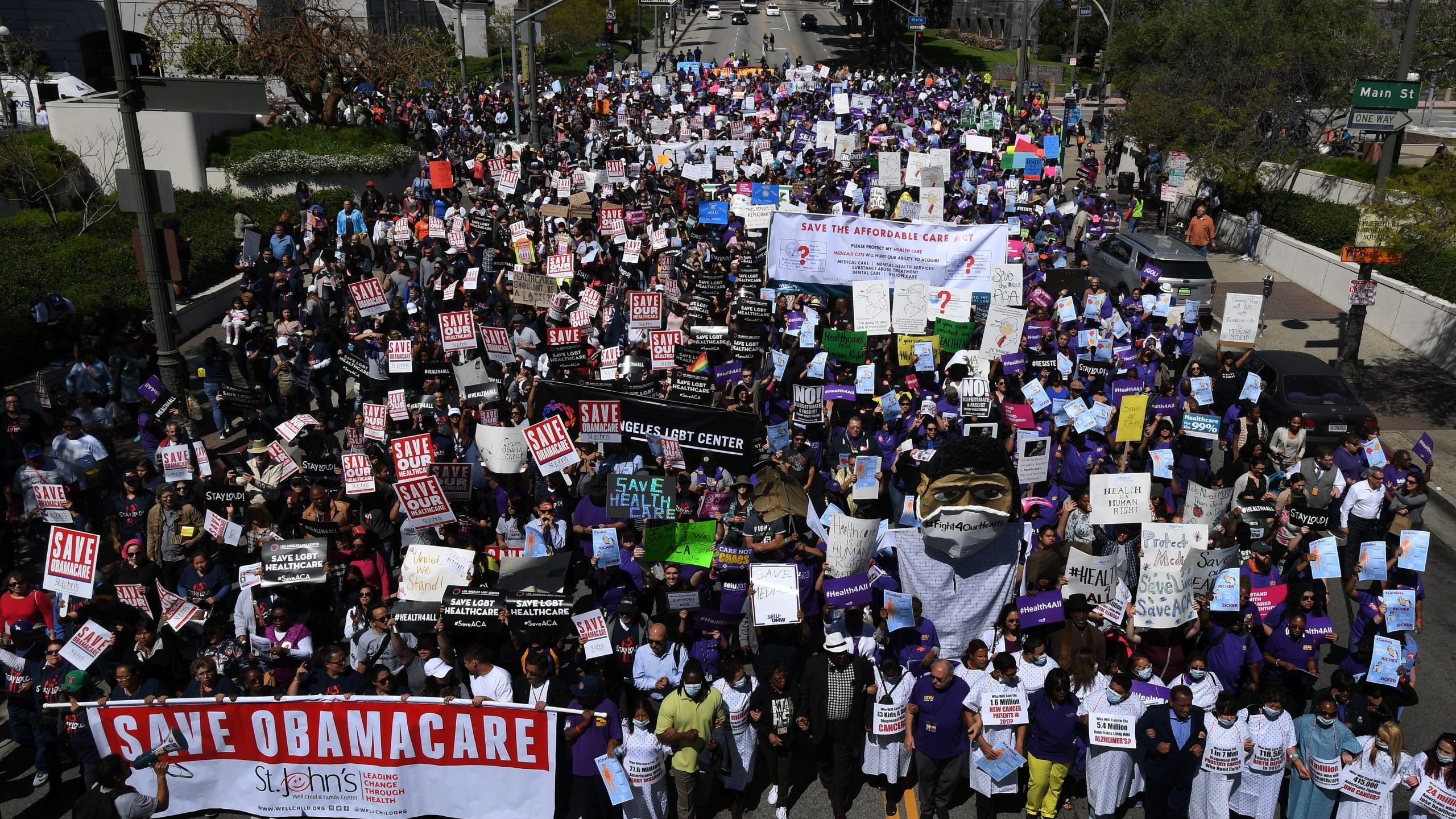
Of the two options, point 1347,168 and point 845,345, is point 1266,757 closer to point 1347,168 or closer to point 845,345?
point 845,345

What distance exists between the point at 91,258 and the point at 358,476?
14292mm

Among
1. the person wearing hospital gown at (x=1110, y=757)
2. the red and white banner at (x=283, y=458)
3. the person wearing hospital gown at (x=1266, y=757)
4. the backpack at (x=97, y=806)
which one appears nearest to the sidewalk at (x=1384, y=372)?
the person wearing hospital gown at (x=1266, y=757)

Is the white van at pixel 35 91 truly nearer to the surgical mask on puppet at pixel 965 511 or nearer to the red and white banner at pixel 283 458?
the red and white banner at pixel 283 458

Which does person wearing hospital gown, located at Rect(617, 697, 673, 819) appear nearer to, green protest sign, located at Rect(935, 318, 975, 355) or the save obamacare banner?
the save obamacare banner

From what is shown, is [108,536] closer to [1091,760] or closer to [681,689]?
[681,689]

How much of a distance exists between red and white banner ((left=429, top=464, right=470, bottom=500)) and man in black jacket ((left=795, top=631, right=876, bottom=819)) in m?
4.43

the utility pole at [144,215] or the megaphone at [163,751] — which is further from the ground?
the utility pole at [144,215]

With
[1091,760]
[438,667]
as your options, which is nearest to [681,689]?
[438,667]

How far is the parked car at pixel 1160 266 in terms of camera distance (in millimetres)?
21391

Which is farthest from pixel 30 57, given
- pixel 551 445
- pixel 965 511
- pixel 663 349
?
pixel 965 511

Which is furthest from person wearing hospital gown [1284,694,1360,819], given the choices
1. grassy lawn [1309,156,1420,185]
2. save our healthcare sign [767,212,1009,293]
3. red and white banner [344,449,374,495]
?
grassy lawn [1309,156,1420,185]

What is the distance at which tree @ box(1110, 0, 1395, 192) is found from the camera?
30500mm

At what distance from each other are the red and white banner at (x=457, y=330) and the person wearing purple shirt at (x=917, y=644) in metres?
7.68

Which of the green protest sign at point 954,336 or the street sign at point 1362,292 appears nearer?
the green protest sign at point 954,336
